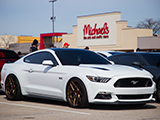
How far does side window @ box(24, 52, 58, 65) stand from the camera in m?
9.32

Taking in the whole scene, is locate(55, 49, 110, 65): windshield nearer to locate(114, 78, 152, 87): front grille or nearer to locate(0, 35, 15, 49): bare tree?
locate(114, 78, 152, 87): front grille

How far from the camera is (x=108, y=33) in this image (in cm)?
5984

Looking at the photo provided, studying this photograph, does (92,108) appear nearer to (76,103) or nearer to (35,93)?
(76,103)

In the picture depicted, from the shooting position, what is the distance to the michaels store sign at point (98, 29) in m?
58.9

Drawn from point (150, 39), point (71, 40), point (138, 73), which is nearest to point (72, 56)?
point (138, 73)

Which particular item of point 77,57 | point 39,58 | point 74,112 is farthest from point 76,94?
point 39,58

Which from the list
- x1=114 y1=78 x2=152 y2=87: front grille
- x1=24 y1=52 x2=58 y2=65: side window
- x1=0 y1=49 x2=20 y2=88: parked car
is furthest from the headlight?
x1=0 y1=49 x2=20 y2=88: parked car

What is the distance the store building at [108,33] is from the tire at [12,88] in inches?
1788

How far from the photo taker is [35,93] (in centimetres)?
938

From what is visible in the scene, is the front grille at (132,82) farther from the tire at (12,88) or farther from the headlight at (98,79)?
the tire at (12,88)

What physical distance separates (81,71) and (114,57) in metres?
3.61

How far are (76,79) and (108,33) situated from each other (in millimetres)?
52063

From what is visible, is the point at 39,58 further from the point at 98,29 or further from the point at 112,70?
the point at 98,29

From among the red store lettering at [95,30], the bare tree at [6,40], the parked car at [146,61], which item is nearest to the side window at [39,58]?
the parked car at [146,61]
